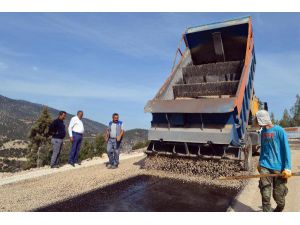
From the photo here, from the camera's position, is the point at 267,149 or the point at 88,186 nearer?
the point at 267,149

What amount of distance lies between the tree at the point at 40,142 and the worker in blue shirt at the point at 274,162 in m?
31.3

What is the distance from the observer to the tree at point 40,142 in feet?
106

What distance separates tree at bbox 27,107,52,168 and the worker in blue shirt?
3129 centimetres

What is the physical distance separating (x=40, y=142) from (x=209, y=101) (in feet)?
101

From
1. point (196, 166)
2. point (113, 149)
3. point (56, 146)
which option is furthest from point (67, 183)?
point (196, 166)

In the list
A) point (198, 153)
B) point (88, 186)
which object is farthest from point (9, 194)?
Result: point (198, 153)

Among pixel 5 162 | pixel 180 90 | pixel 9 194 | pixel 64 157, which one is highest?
pixel 180 90

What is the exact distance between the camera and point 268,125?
3793mm

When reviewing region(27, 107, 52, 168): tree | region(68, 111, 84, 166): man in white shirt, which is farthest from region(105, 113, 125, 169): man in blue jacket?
region(27, 107, 52, 168): tree

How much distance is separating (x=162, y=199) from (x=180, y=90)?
12.3 ft

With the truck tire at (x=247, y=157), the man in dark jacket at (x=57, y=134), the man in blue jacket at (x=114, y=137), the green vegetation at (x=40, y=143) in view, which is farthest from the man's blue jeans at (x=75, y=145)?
the green vegetation at (x=40, y=143)

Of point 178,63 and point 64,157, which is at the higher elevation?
point 178,63

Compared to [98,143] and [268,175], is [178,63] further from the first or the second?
[98,143]

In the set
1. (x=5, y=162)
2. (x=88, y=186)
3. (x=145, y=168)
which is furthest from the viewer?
(x=5, y=162)
